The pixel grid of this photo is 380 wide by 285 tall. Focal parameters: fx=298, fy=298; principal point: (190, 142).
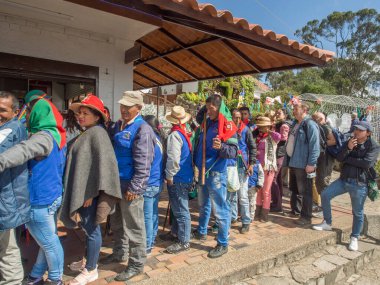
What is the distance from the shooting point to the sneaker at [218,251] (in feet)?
11.1

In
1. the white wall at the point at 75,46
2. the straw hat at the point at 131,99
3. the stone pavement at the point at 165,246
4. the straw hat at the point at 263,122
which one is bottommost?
the stone pavement at the point at 165,246

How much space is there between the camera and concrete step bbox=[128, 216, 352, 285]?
2930 mm

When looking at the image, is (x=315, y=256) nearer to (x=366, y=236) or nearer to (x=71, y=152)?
(x=366, y=236)

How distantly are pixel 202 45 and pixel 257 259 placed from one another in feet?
11.2

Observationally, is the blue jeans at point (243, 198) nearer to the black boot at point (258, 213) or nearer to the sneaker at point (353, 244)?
the black boot at point (258, 213)

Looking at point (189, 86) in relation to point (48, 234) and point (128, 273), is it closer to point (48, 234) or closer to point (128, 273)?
point (128, 273)

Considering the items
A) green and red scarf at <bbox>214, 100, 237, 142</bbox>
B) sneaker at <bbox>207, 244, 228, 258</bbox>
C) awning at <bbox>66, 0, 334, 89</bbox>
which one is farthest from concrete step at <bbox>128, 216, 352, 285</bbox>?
awning at <bbox>66, 0, 334, 89</bbox>

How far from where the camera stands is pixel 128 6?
10.7ft

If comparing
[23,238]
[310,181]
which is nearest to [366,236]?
[310,181]

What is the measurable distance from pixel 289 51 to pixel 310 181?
2.02 meters

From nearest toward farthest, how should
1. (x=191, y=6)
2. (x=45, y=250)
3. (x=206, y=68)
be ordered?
(x=45, y=250) → (x=191, y=6) → (x=206, y=68)

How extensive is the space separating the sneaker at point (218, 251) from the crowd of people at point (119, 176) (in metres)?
0.01

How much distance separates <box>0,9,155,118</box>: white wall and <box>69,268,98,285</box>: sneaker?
2900mm

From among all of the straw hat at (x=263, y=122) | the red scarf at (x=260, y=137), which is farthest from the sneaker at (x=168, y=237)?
the straw hat at (x=263, y=122)
